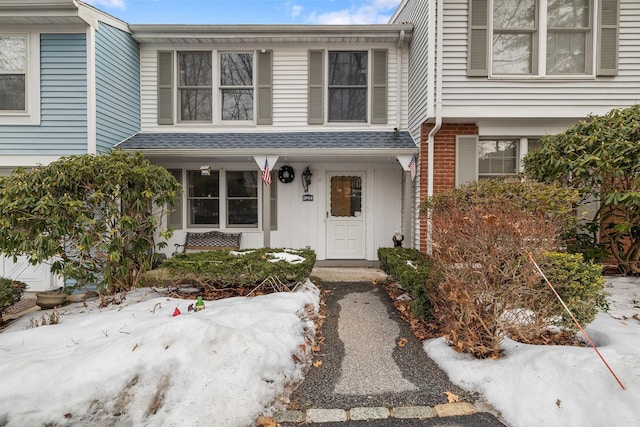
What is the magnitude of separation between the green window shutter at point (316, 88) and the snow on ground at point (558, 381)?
19.0 ft

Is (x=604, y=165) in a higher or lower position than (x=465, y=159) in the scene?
lower

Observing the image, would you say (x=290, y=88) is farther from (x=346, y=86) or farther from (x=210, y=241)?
(x=210, y=241)

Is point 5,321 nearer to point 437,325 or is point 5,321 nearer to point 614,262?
point 437,325

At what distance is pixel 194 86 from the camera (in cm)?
796

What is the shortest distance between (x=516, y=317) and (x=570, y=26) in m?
6.18

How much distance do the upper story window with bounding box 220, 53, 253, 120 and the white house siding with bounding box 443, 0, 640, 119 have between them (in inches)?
170

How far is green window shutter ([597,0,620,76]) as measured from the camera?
623 centimetres

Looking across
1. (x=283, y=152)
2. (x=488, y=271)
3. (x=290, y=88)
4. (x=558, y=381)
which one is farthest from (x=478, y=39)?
(x=558, y=381)

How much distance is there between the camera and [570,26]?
637cm

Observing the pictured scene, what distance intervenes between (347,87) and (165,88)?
13.8ft

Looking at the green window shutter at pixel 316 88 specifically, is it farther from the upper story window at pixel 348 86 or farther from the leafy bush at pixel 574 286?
the leafy bush at pixel 574 286

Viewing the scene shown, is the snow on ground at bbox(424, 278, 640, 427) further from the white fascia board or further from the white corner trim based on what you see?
the white corner trim

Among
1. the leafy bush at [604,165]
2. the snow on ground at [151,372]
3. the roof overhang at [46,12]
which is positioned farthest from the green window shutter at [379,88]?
the roof overhang at [46,12]

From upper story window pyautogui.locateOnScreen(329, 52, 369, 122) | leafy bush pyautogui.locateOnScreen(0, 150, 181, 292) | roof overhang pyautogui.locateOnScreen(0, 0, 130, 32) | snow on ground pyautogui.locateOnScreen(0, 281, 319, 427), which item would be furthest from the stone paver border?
roof overhang pyautogui.locateOnScreen(0, 0, 130, 32)
